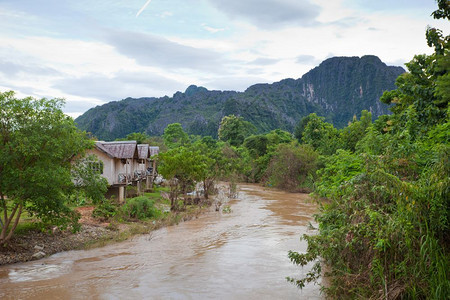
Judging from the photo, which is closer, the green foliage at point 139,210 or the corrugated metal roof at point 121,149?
the green foliage at point 139,210

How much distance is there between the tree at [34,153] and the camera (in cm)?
1175

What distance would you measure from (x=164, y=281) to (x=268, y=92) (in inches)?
6133

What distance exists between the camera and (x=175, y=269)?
11.6 metres

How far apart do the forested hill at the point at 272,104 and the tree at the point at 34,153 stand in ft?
351

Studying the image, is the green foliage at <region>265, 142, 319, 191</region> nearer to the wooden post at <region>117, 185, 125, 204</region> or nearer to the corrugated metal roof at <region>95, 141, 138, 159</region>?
the corrugated metal roof at <region>95, 141, 138, 159</region>

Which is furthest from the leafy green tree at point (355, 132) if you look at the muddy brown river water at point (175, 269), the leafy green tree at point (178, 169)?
the muddy brown river water at point (175, 269)

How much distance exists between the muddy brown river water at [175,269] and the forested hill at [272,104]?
103357 mm

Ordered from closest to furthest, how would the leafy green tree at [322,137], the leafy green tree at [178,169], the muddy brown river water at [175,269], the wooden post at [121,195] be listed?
the muddy brown river water at [175,269] → the leafy green tree at [178,169] → the wooden post at [121,195] → the leafy green tree at [322,137]

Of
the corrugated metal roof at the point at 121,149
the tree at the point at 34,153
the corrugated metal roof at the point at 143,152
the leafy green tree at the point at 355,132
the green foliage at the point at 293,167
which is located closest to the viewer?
the tree at the point at 34,153

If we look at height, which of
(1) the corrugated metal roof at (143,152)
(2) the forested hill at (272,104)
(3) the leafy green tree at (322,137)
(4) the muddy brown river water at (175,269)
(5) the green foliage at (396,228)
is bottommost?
(4) the muddy brown river water at (175,269)

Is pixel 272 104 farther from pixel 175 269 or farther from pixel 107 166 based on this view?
pixel 175 269

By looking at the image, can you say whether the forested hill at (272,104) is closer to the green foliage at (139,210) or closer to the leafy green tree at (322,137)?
the leafy green tree at (322,137)

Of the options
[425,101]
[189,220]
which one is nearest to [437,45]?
[425,101]

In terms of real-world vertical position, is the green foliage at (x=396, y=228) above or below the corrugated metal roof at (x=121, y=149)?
below
